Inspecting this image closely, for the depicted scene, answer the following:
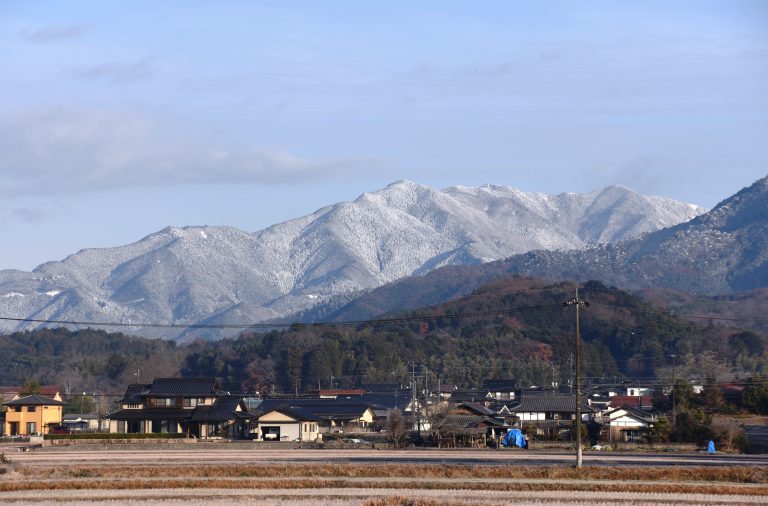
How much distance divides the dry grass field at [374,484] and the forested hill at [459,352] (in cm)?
7502

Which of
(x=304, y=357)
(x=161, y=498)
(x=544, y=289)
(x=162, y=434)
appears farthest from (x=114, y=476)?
(x=544, y=289)

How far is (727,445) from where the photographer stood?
6206cm

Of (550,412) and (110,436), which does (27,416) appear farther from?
(550,412)

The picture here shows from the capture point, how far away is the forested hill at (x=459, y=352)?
443 ft

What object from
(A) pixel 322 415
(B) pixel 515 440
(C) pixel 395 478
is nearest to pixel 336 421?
(A) pixel 322 415

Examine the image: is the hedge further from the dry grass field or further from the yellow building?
the dry grass field

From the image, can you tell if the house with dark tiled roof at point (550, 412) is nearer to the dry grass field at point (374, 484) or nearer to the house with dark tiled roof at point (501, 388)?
the house with dark tiled roof at point (501, 388)

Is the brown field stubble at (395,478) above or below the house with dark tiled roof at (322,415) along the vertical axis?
below

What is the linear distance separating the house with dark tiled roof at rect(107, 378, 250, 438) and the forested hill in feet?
146

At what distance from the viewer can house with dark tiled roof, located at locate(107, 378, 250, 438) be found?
77.8 metres

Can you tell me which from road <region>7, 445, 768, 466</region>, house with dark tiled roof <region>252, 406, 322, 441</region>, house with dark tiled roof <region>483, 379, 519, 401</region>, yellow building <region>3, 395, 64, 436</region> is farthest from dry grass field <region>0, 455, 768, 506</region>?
house with dark tiled roof <region>483, 379, 519, 401</region>

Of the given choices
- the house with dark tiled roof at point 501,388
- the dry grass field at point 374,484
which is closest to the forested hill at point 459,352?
the house with dark tiled roof at point 501,388

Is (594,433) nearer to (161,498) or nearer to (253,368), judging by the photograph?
(161,498)

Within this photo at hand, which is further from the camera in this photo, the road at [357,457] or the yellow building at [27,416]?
the yellow building at [27,416]
